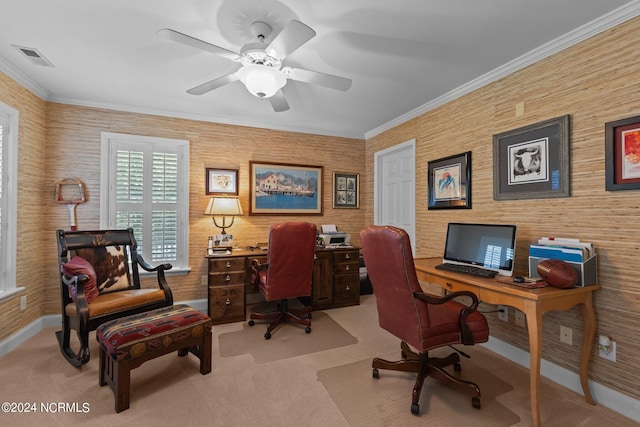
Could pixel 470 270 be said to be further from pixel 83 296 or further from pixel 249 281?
pixel 83 296

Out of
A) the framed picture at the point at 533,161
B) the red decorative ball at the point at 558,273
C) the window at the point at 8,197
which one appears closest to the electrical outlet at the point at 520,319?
the red decorative ball at the point at 558,273

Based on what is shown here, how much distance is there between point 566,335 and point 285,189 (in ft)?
10.8

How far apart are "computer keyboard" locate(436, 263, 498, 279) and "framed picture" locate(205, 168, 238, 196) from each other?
2699 millimetres

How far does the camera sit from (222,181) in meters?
3.73

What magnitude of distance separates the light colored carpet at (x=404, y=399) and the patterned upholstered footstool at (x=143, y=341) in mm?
985

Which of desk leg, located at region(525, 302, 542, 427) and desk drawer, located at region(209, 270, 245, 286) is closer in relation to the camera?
desk leg, located at region(525, 302, 542, 427)

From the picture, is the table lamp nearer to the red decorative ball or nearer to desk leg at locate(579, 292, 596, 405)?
the red decorative ball

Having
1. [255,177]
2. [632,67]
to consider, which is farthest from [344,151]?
[632,67]

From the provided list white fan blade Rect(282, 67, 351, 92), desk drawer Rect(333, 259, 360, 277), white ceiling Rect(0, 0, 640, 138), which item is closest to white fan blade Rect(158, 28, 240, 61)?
white ceiling Rect(0, 0, 640, 138)

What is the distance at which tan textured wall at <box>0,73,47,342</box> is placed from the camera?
8.43ft

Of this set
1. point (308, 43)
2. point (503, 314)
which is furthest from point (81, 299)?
point (503, 314)

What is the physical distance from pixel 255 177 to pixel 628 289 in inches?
145

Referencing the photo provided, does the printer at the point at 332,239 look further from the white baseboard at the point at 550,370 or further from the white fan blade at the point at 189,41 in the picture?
the white fan blade at the point at 189,41

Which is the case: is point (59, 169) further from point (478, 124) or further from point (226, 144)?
point (478, 124)
